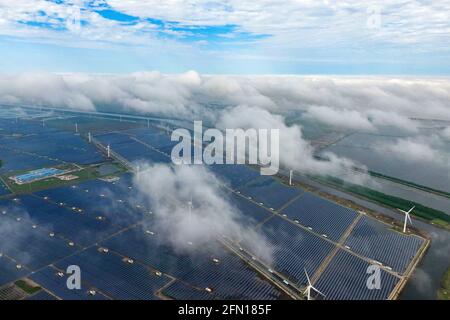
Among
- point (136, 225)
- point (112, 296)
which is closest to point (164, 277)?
point (112, 296)

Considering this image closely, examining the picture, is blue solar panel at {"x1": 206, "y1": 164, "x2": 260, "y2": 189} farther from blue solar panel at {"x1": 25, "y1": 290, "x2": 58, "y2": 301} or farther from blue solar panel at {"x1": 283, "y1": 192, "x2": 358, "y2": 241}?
blue solar panel at {"x1": 25, "y1": 290, "x2": 58, "y2": 301}

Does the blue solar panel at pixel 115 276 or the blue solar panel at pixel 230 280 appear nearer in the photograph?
the blue solar panel at pixel 115 276

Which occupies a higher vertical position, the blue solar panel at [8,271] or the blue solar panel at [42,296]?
the blue solar panel at [8,271]

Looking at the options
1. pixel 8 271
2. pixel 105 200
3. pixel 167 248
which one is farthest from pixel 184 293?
pixel 105 200

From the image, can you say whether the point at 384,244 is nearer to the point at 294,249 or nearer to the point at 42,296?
the point at 294,249

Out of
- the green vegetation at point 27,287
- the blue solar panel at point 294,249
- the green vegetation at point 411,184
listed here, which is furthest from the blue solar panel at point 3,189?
the green vegetation at point 411,184

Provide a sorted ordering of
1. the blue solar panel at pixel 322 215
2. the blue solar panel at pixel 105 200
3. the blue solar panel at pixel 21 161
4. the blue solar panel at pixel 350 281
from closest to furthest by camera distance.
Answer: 1. the blue solar panel at pixel 350 281
2. the blue solar panel at pixel 322 215
3. the blue solar panel at pixel 105 200
4. the blue solar panel at pixel 21 161

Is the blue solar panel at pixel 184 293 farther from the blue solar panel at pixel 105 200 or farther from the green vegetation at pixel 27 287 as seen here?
the blue solar panel at pixel 105 200
